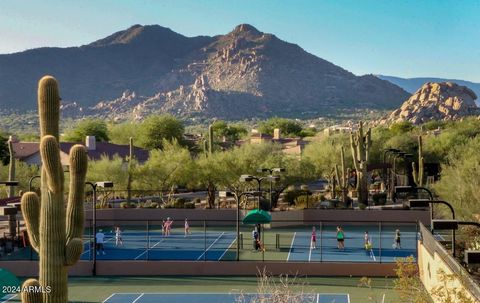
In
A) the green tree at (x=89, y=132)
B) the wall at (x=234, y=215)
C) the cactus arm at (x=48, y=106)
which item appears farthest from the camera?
the green tree at (x=89, y=132)

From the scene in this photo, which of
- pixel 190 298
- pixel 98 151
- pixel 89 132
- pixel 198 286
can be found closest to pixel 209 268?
pixel 198 286

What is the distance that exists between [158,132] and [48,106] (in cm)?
7690

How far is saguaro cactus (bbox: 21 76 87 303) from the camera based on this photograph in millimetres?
13195

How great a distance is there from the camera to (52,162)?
43.1ft

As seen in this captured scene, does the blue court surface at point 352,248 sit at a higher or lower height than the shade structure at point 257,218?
lower

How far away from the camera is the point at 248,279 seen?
26953mm

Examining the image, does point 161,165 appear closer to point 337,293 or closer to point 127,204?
point 127,204

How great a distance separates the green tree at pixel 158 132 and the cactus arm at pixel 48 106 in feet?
243

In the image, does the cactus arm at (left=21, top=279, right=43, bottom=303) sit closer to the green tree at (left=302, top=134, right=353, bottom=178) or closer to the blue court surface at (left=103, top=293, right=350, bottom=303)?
the blue court surface at (left=103, top=293, right=350, bottom=303)

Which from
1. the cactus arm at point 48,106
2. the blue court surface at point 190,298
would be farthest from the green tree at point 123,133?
the cactus arm at point 48,106

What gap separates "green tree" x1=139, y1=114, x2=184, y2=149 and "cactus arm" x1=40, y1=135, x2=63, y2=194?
7485 cm

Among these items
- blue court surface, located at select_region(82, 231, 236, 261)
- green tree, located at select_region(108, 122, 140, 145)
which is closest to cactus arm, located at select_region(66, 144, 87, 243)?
blue court surface, located at select_region(82, 231, 236, 261)

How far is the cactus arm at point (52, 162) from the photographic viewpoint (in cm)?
1308

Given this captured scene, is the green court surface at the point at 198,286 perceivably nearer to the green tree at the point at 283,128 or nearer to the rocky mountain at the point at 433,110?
the green tree at the point at 283,128
